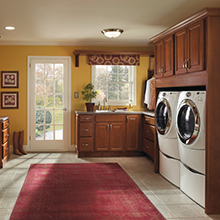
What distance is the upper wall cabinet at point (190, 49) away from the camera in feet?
10.1

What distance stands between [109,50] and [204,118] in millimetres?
3678

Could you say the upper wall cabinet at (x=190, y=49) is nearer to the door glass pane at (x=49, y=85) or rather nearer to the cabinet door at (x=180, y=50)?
the cabinet door at (x=180, y=50)

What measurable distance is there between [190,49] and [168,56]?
0.67m

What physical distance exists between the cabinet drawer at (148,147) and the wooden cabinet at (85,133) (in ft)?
3.38

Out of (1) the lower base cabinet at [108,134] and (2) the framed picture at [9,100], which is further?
(2) the framed picture at [9,100]

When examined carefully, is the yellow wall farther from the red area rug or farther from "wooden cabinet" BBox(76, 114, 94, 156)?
the red area rug

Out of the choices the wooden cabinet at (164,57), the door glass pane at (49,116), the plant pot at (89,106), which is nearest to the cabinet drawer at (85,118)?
the plant pot at (89,106)

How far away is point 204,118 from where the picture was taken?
2.96 metres

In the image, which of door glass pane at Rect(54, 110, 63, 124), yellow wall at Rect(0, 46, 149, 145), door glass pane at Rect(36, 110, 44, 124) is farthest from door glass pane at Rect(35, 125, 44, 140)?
door glass pane at Rect(54, 110, 63, 124)

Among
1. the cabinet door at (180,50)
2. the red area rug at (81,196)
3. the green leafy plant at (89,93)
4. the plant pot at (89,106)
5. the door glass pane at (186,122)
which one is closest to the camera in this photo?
the red area rug at (81,196)

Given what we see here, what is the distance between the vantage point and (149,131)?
17.6 ft

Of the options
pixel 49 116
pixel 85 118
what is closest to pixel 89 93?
pixel 85 118

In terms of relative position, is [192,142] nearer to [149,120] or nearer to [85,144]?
[149,120]

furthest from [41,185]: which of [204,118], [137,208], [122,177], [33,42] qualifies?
[33,42]
